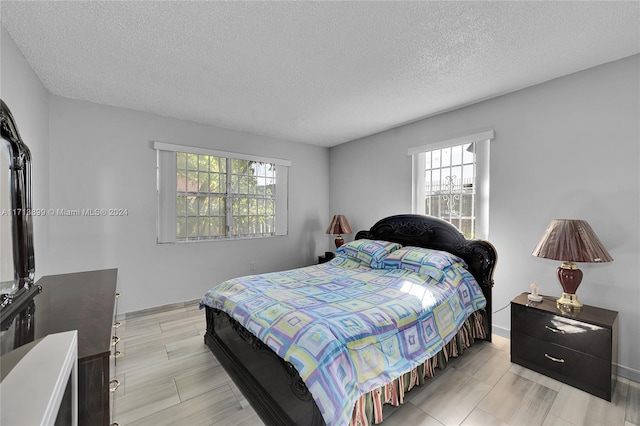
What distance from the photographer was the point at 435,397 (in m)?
1.89

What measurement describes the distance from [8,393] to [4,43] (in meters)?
2.34

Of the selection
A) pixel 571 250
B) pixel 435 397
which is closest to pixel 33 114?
pixel 435 397

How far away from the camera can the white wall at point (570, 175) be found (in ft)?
6.94

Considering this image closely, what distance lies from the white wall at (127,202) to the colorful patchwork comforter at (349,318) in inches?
57.1

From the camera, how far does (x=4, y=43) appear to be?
1.79 m

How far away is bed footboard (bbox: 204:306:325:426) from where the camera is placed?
58.4 inches

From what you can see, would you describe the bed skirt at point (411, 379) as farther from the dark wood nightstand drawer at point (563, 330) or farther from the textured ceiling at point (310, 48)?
the textured ceiling at point (310, 48)

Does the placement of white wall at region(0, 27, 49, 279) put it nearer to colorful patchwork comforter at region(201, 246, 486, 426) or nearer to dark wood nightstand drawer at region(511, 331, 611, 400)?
colorful patchwork comforter at region(201, 246, 486, 426)

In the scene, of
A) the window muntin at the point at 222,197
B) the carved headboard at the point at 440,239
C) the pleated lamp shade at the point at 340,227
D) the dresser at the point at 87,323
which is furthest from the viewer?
the pleated lamp shade at the point at 340,227

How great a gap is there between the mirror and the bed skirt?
71.3 inches

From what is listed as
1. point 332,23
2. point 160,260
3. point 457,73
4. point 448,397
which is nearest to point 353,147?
point 457,73

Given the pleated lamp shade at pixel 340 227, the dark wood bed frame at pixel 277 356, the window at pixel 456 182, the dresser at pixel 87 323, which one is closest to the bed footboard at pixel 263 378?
the dark wood bed frame at pixel 277 356

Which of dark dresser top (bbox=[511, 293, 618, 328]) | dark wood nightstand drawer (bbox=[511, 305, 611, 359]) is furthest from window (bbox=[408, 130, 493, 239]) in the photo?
dark wood nightstand drawer (bbox=[511, 305, 611, 359])

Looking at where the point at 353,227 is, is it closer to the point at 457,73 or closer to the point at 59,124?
the point at 457,73
